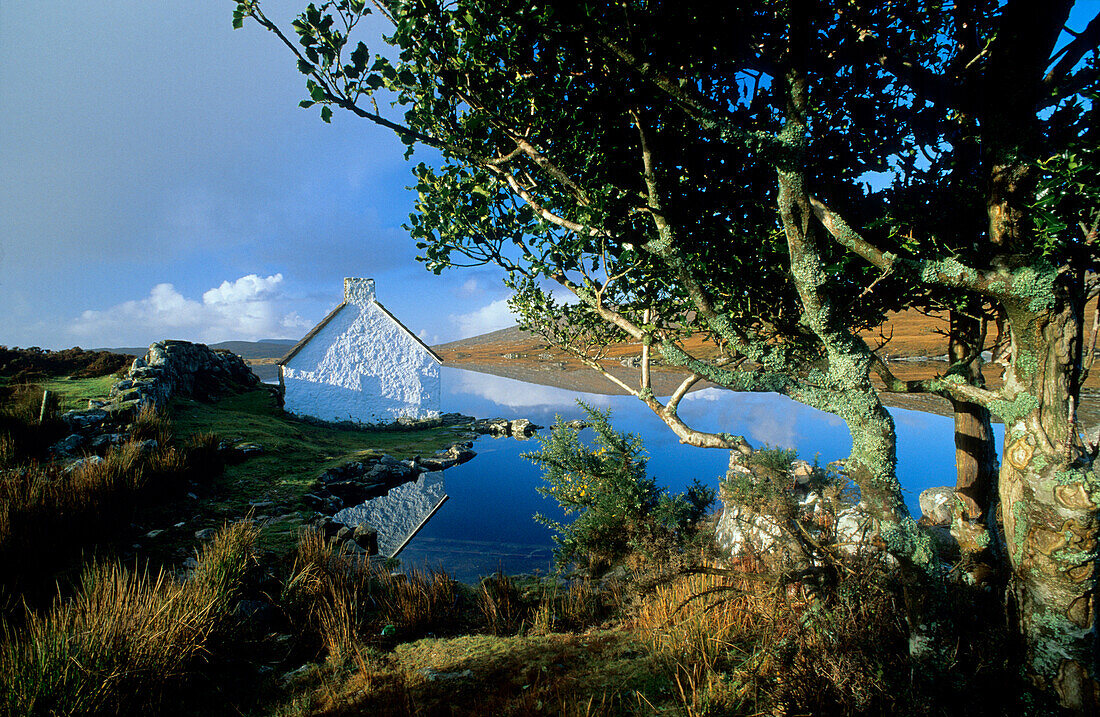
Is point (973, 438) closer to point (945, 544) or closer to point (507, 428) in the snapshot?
point (945, 544)

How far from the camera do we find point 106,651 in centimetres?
400

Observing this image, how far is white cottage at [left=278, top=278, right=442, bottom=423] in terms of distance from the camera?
77.7ft

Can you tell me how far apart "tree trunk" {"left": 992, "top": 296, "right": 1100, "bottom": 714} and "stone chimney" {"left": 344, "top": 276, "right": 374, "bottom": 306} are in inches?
1008

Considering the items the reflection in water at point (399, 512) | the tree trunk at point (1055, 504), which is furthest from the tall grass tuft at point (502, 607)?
the tree trunk at point (1055, 504)

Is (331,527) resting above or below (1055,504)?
below

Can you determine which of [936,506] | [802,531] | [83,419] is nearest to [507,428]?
[83,419]

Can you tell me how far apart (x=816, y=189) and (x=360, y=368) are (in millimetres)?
23940

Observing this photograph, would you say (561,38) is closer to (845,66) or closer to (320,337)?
(845,66)

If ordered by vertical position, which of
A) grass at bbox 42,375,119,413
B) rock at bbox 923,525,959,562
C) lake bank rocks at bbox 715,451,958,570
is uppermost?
grass at bbox 42,375,119,413

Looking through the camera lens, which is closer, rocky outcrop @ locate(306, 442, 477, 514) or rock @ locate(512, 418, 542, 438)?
rocky outcrop @ locate(306, 442, 477, 514)

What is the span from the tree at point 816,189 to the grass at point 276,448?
8071mm

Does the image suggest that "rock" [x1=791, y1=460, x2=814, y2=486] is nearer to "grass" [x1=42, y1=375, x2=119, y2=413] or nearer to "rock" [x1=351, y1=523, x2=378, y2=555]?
"rock" [x1=351, y1=523, x2=378, y2=555]

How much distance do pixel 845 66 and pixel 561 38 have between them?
2.94 m

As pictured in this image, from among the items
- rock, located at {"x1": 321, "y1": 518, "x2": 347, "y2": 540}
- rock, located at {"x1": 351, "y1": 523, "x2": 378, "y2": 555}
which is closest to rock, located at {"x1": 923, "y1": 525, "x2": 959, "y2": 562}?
rock, located at {"x1": 351, "y1": 523, "x2": 378, "y2": 555}
